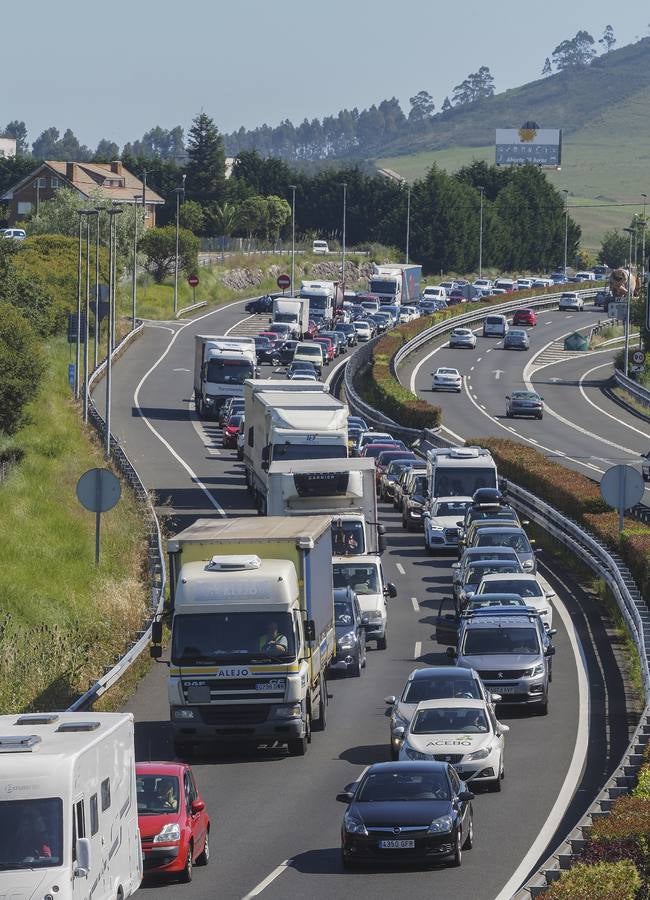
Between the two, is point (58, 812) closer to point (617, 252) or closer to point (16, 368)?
point (16, 368)

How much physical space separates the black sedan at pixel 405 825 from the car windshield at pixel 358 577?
15306 millimetres

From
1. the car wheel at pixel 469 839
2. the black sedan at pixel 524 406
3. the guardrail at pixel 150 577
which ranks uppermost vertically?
the car wheel at pixel 469 839

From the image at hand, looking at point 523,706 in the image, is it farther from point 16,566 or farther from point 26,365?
point 26,365

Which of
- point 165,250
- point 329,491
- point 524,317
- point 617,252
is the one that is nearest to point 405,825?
point 329,491

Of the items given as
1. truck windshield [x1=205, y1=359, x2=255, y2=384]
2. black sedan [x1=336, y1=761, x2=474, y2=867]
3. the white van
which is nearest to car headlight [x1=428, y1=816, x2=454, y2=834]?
black sedan [x1=336, y1=761, x2=474, y2=867]

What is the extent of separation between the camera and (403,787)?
748 inches

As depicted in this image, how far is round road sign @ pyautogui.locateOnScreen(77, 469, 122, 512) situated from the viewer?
106ft

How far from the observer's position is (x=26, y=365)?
6138 cm

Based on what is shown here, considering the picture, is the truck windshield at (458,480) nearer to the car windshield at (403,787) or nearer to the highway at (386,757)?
the highway at (386,757)

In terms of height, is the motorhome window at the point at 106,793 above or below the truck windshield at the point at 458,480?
above

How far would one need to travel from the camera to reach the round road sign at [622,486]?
35875 mm

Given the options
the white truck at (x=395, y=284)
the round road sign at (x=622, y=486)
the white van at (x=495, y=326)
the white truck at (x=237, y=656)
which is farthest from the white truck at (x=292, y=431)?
the white truck at (x=395, y=284)

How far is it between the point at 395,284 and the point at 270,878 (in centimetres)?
10366

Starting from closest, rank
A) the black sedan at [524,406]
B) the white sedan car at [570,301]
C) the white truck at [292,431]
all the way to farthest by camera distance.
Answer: the white truck at [292,431]
the black sedan at [524,406]
the white sedan car at [570,301]
